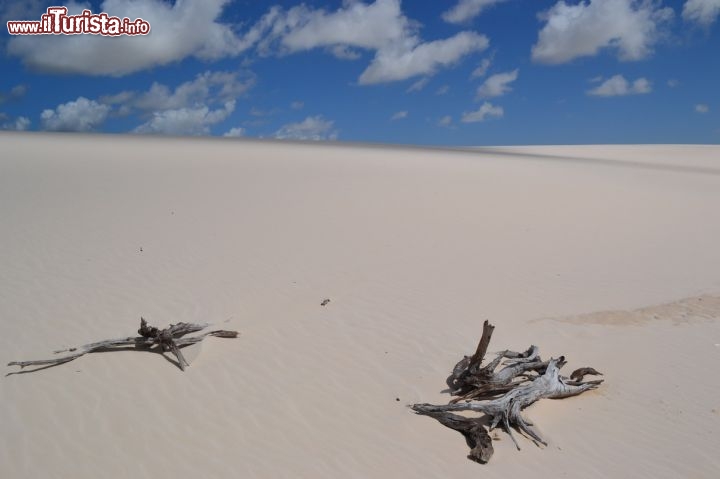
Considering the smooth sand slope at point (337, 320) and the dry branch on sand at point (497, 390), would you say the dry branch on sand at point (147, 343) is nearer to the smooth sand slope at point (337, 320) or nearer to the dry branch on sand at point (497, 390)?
the smooth sand slope at point (337, 320)

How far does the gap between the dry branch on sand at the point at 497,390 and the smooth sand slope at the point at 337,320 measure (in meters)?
0.12

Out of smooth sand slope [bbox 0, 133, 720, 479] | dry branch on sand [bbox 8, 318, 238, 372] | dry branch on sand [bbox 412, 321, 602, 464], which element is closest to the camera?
smooth sand slope [bbox 0, 133, 720, 479]

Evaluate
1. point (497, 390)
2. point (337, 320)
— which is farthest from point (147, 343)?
point (497, 390)

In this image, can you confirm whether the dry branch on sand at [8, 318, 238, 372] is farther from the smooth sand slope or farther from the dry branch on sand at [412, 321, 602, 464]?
the dry branch on sand at [412, 321, 602, 464]

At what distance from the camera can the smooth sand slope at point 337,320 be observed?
4473 mm

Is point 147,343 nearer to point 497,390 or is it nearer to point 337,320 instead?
point 337,320

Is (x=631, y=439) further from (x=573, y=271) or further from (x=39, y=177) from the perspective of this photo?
(x=39, y=177)

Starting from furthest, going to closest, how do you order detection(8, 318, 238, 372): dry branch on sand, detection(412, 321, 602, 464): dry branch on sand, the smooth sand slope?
detection(8, 318, 238, 372): dry branch on sand < detection(412, 321, 602, 464): dry branch on sand < the smooth sand slope

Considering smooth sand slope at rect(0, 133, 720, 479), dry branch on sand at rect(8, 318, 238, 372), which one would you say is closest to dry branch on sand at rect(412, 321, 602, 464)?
smooth sand slope at rect(0, 133, 720, 479)

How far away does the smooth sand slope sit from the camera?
447cm

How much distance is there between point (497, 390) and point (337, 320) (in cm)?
250

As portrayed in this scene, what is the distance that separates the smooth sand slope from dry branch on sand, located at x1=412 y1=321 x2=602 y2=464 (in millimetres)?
121

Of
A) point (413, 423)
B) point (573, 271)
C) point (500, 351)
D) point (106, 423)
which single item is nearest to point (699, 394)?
point (500, 351)

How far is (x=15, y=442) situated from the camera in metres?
4.44
